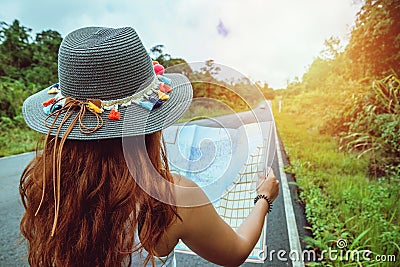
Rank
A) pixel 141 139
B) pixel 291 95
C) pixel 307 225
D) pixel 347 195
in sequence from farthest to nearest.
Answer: pixel 291 95
pixel 347 195
pixel 307 225
pixel 141 139

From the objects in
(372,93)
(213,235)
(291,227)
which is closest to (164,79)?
(213,235)

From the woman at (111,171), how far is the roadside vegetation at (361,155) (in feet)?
4.85

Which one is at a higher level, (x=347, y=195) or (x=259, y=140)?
(x=259, y=140)

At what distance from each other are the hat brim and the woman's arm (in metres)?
0.17

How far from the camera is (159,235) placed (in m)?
0.79

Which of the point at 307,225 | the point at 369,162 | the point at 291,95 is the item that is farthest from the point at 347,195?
the point at 291,95

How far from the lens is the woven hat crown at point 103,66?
0.77 metres

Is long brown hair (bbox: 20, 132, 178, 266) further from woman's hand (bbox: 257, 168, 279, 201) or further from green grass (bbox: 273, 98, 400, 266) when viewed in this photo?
green grass (bbox: 273, 98, 400, 266)

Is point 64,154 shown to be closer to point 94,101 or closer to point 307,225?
point 94,101

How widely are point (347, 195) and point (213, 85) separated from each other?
7.37 feet

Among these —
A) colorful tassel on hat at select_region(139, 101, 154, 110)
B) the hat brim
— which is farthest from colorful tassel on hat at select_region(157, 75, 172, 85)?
colorful tassel on hat at select_region(139, 101, 154, 110)

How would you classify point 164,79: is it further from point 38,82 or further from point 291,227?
point 38,82

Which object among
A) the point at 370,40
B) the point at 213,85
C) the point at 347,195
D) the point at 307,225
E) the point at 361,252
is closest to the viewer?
the point at 213,85

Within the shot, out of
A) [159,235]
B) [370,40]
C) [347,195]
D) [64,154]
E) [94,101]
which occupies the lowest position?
[347,195]
